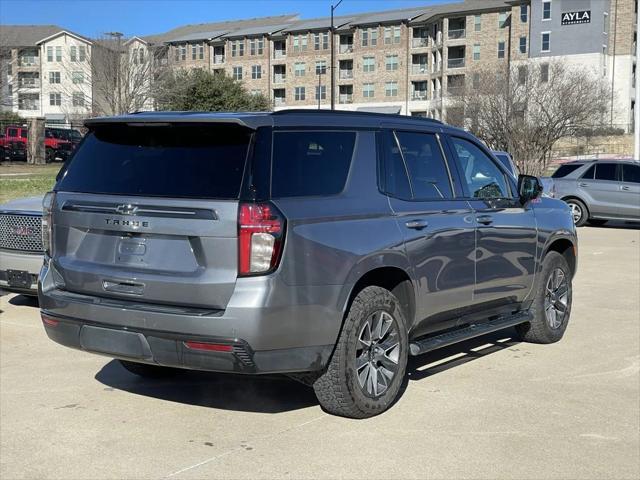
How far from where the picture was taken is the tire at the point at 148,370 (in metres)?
6.05

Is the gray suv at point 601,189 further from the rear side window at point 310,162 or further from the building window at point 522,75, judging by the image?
the building window at point 522,75

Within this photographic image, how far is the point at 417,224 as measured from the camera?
5480 millimetres

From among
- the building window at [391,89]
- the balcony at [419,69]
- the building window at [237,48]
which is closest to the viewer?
the balcony at [419,69]

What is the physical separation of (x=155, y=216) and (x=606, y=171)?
17967 mm

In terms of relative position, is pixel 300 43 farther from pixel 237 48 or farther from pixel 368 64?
pixel 368 64

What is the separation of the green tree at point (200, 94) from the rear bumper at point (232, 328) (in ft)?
144

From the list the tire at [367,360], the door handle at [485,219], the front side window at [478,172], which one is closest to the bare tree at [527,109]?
the front side window at [478,172]

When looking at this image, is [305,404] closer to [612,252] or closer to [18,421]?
[18,421]

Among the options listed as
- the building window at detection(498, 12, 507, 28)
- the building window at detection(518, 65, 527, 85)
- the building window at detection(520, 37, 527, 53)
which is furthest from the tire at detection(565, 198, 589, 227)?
the building window at detection(498, 12, 507, 28)

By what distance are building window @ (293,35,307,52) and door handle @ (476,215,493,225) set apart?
300 feet

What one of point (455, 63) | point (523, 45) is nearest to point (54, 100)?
point (455, 63)

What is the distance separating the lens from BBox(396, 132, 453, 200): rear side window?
225 inches

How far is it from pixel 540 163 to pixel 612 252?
21.5m

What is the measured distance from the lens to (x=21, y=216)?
845 cm
